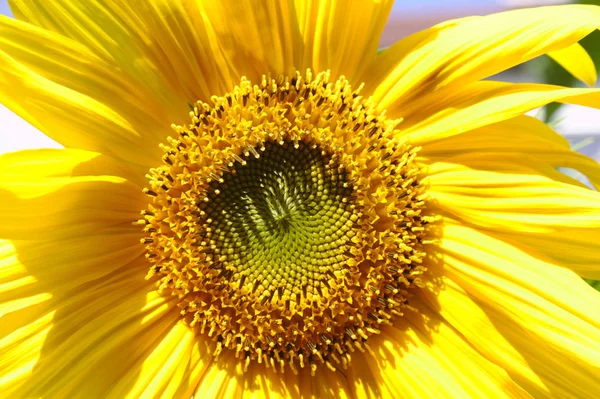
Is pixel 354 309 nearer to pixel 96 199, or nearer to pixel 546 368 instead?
pixel 546 368

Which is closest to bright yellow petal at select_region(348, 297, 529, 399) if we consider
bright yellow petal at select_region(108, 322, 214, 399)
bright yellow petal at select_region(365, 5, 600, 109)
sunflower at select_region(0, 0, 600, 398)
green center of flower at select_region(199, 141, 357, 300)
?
sunflower at select_region(0, 0, 600, 398)

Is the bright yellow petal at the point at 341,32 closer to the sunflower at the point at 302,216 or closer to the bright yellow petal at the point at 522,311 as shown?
the sunflower at the point at 302,216

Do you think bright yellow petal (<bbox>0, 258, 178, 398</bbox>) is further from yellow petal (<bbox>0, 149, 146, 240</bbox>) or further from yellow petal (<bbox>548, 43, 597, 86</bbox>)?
yellow petal (<bbox>548, 43, 597, 86</bbox>)

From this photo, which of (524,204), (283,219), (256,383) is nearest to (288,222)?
(283,219)

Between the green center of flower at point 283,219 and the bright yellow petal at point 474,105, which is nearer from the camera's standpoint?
the bright yellow petal at point 474,105

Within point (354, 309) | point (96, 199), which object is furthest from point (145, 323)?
point (354, 309)

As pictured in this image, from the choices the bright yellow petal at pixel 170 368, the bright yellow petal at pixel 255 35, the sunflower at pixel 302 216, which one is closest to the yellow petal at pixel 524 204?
the sunflower at pixel 302 216
